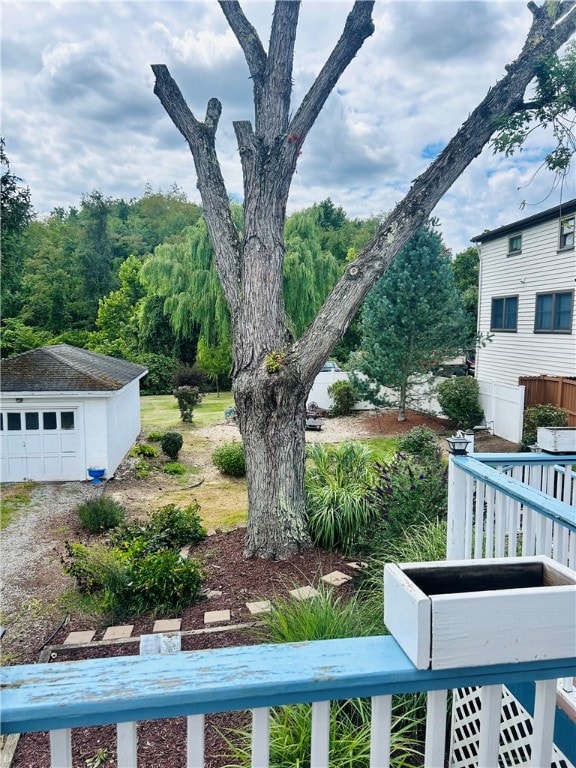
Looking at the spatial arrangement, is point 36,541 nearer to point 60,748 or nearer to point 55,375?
point 55,375

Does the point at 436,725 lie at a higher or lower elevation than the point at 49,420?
higher

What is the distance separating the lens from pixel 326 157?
30.3 feet

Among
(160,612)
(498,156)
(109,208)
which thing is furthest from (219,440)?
(109,208)

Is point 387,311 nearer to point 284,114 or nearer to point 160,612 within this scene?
point 284,114

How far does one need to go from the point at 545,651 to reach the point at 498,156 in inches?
215

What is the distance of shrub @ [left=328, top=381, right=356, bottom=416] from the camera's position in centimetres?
1630

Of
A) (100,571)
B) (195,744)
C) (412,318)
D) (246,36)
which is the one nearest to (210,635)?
(100,571)

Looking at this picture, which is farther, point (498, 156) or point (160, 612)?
point (498, 156)

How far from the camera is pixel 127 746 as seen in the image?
34.1 inches

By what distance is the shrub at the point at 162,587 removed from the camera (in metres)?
4.62

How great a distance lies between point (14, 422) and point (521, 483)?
10095 millimetres

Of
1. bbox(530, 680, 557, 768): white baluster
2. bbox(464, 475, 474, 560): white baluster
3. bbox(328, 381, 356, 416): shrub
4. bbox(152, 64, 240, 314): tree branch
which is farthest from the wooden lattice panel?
bbox(328, 381, 356, 416): shrub

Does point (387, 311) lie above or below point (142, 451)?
above

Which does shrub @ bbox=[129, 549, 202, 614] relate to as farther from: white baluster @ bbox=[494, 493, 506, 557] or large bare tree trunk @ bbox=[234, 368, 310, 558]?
white baluster @ bbox=[494, 493, 506, 557]
